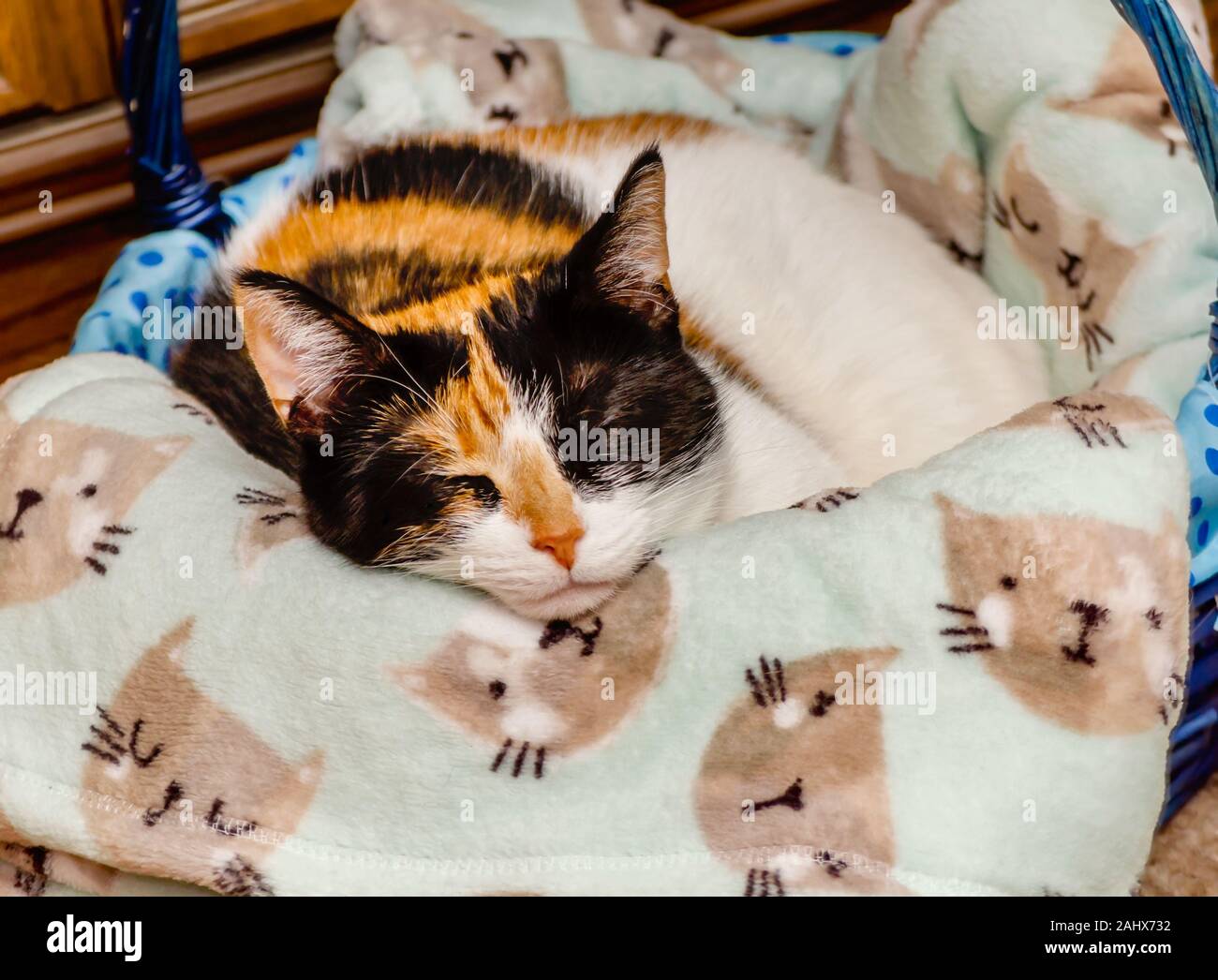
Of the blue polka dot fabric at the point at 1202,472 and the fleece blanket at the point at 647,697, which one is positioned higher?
the blue polka dot fabric at the point at 1202,472

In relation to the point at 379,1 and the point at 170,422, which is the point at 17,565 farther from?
the point at 379,1

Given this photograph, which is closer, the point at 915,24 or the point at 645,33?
the point at 915,24

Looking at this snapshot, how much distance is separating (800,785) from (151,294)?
0.89 meters

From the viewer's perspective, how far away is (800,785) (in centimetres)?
79

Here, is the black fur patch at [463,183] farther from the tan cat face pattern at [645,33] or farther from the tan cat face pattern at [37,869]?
the tan cat face pattern at [37,869]

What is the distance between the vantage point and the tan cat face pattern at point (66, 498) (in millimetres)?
928

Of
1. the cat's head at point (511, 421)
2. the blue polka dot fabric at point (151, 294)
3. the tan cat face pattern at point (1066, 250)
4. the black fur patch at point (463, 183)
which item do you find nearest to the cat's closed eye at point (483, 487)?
the cat's head at point (511, 421)

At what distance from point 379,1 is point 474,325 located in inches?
35.0

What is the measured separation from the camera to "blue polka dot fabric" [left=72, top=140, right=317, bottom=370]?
1.25 metres

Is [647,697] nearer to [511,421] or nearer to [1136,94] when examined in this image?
[511,421]

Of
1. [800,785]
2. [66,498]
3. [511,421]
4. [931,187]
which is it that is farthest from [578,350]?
[931,187]
